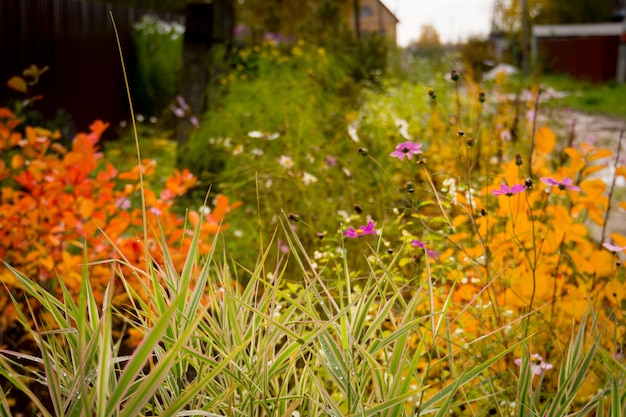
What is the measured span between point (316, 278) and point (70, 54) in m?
9.32

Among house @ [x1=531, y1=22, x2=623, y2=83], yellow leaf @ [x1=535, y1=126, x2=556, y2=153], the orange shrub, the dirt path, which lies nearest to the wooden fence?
the orange shrub

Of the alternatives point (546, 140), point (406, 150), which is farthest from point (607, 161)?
point (406, 150)

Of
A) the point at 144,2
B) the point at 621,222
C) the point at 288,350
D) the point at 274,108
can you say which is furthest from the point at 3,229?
the point at 144,2

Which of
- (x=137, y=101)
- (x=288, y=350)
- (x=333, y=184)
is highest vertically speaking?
(x=288, y=350)

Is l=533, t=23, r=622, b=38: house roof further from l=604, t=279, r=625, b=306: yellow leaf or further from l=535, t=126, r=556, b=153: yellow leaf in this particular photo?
l=604, t=279, r=625, b=306: yellow leaf

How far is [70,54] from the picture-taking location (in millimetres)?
10117

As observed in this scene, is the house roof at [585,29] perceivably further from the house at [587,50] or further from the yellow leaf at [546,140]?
the yellow leaf at [546,140]

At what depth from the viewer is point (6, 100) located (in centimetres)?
783

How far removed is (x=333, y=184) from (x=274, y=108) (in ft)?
7.07

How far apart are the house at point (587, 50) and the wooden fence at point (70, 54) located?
669 inches

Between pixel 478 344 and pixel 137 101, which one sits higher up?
pixel 478 344

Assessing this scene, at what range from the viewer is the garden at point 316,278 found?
148 centimetres

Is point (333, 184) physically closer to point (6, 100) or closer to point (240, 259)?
point (240, 259)

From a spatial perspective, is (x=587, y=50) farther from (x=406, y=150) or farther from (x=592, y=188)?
(x=406, y=150)
